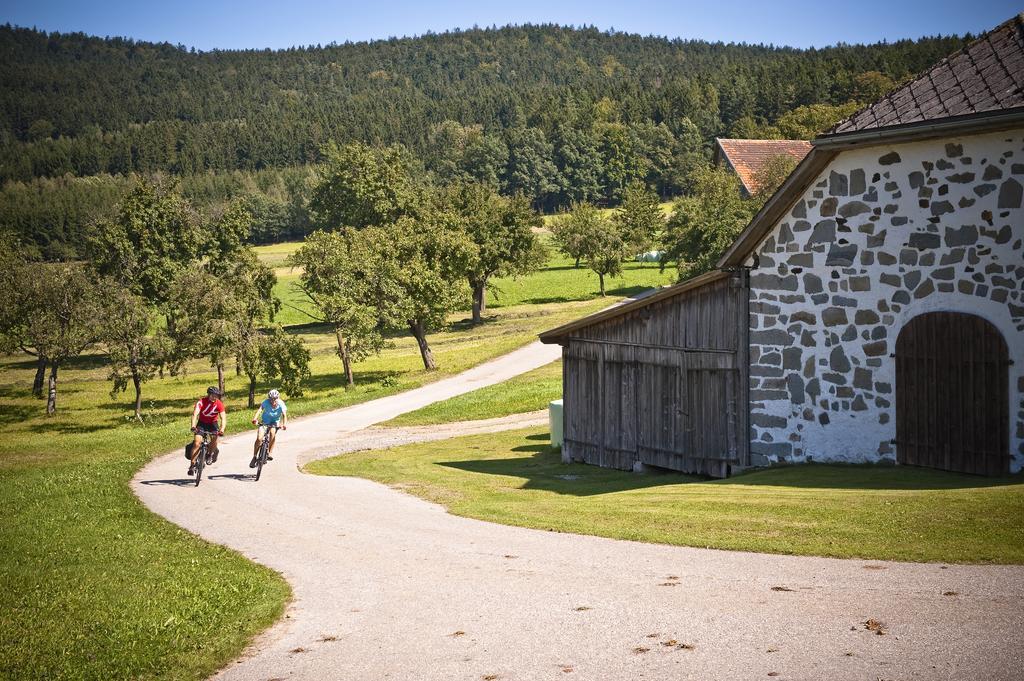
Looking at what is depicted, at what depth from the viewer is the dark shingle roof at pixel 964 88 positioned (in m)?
14.6

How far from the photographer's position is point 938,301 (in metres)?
15.5

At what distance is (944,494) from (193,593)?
969 centimetres

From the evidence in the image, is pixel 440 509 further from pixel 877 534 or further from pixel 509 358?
pixel 509 358

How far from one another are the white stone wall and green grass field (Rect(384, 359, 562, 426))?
15668 millimetres

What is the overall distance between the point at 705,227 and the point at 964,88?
1311 inches

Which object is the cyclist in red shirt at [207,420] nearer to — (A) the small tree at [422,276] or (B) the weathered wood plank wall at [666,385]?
(B) the weathered wood plank wall at [666,385]

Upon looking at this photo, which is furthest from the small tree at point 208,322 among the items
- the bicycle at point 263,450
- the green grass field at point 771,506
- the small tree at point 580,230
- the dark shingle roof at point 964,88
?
the small tree at point 580,230

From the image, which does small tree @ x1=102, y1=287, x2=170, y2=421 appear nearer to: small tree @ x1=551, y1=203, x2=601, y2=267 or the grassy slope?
the grassy slope

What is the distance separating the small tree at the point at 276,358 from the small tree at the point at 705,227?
18.7 meters

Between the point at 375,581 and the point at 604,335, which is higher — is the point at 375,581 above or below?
below

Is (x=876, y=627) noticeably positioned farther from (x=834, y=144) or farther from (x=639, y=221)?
(x=639, y=221)

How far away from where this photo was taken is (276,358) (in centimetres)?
4081

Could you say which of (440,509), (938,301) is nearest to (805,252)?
(938,301)

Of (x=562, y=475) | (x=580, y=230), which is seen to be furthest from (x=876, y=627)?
(x=580, y=230)
